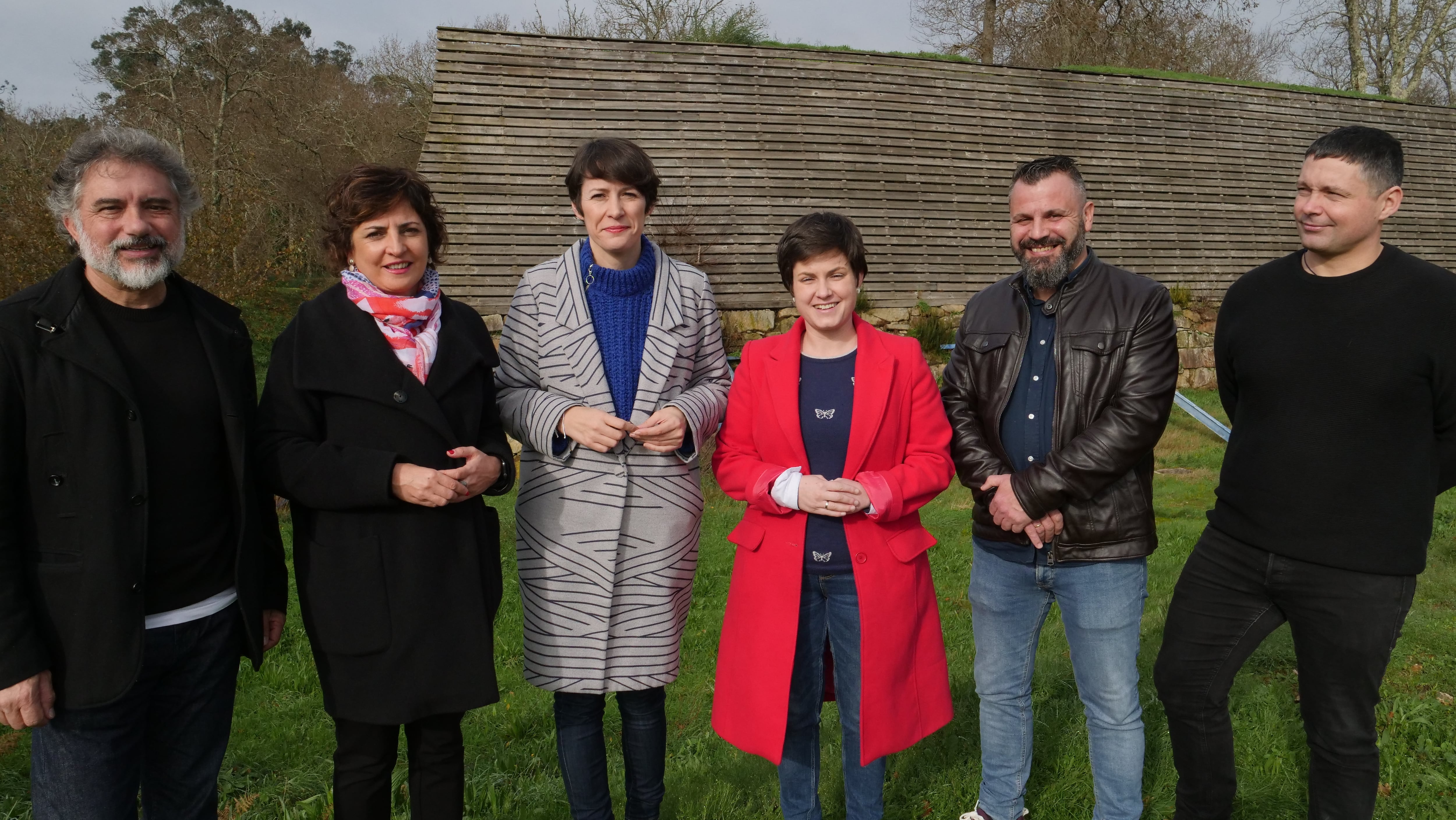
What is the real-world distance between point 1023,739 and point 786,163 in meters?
10.7

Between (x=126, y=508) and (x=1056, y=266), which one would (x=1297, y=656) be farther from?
(x=126, y=508)

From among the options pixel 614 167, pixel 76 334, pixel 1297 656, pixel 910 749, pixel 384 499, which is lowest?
pixel 910 749

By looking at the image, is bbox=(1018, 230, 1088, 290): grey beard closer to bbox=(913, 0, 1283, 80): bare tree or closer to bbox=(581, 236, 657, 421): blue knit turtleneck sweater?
bbox=(581, 236, 657, 421): blue knit turtleneck sweater

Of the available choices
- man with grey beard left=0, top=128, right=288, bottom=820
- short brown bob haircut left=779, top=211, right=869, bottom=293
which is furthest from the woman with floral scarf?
short brown bob haircut left=779, top=211, right=869, bottom=293

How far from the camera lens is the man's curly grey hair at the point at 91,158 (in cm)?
226

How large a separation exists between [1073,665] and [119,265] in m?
2.95

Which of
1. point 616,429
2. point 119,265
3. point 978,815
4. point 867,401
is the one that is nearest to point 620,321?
point 616,429

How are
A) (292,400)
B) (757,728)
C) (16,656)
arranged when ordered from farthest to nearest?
(757,728) < (292,400) < (16,656)

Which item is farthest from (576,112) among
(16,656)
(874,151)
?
(16,656)

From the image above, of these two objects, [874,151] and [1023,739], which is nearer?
[1023,739]

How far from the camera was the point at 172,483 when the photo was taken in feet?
7.47

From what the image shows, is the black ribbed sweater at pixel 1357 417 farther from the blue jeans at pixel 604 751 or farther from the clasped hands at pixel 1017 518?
the blue jeans at pixel 604 751

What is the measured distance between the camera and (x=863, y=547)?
2.77 m

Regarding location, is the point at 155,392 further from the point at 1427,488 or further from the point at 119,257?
the point at 1427,488
